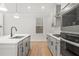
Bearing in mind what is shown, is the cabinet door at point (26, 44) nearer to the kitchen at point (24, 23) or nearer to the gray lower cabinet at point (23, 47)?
the gray lower cabinet at point (23, 47)

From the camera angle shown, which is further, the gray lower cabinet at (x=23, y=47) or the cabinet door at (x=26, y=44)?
the cabinet door at (x=26, y=44)

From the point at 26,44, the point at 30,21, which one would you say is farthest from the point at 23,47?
the point at 30,21

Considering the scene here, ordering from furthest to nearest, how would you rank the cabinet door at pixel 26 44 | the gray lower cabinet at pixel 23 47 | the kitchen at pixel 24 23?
the cabinet door at pixel 26 44
the gray lower cabinet at pixel 23 47
the kitchen at pixel 24 23

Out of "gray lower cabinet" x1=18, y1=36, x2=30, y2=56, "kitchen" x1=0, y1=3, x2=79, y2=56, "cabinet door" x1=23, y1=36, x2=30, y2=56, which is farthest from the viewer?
"cabinet door" x1=23, y1=36, x2=30, y2=56

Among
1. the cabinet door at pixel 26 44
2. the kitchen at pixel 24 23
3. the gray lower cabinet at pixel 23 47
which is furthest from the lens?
the cabinet door at pixel 26 44

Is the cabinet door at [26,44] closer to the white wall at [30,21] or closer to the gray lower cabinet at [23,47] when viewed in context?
the gray lower cabinet at [23,47]

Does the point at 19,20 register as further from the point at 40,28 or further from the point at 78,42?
the point at 78,42

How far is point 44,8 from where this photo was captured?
233cm

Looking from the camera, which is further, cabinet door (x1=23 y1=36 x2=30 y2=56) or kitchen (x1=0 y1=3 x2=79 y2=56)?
cabinet door (x1=23 y1=36 x2=30 y2=56)

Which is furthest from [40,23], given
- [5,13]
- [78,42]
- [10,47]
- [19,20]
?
[78,42]

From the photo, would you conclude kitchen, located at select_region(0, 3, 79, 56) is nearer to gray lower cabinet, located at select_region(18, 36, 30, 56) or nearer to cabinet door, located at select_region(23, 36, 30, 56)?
gray lower cabinet, located at select_region(18, 36, 30, 56)

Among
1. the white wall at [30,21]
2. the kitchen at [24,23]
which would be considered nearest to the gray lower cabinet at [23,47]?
the kitchen at [24,23]

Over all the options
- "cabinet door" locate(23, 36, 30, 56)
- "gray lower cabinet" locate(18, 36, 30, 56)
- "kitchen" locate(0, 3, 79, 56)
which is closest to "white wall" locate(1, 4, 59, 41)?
"kitchen" locate(0, 3, 79, 56)

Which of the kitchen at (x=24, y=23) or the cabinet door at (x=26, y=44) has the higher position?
the kitchen at (x=24, y=23)
